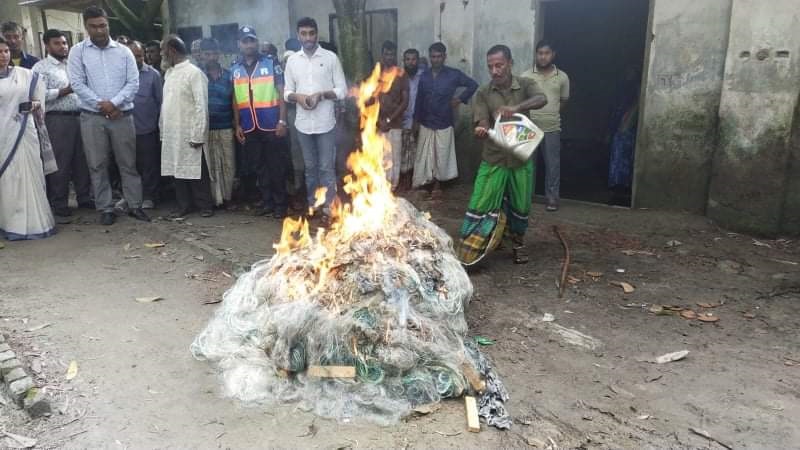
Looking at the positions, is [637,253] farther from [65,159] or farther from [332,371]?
[65,159]

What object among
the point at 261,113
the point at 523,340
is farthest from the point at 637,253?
the point at 261,113

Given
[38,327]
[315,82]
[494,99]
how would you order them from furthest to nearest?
[315,82] < [494,99] < [38,327]

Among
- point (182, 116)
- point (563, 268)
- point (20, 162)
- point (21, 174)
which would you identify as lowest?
point (563, 268)

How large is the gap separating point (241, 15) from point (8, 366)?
1101 cm

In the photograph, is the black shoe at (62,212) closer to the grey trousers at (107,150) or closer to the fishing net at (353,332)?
the grey trousers at (107,150)

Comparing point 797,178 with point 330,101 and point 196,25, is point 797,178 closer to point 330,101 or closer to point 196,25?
point 330,101

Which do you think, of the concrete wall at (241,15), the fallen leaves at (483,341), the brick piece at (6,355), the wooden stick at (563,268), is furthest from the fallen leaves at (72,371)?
the concrete wall at (241,15)

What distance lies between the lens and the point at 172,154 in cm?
734

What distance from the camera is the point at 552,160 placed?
7727 mm

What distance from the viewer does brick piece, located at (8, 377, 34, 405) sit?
3400mm

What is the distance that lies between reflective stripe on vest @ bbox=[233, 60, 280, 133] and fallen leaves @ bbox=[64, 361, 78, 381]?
4076 millimetres

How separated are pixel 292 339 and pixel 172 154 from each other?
4.55 metres

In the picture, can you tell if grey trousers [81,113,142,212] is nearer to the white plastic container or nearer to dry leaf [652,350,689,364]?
the white plastic container

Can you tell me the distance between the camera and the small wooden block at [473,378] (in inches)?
137
